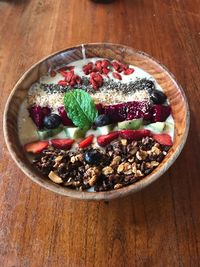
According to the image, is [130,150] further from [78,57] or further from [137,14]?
[137,14]

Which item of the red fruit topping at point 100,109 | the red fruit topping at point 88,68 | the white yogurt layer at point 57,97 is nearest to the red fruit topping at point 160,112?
the white yogurt layer at point 57,97

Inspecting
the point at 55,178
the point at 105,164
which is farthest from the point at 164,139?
the point at 55,178

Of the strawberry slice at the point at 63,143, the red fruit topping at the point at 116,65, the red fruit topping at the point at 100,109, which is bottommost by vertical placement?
the strawberry slice at the point at 63,143

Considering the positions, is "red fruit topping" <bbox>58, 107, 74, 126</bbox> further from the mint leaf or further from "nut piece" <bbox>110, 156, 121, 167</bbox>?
"nut piece" <bbox>110, 156, 121, 167</bbox>

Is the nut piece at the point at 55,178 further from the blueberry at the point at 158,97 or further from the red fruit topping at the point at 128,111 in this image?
the blueberry at the point at 158,97

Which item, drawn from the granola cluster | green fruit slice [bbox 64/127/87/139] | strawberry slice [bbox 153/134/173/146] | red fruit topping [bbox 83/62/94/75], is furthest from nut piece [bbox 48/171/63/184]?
red fruit topping [bbox 83/62/94/75]

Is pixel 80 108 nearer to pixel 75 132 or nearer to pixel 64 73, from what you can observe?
pixel 75 132
